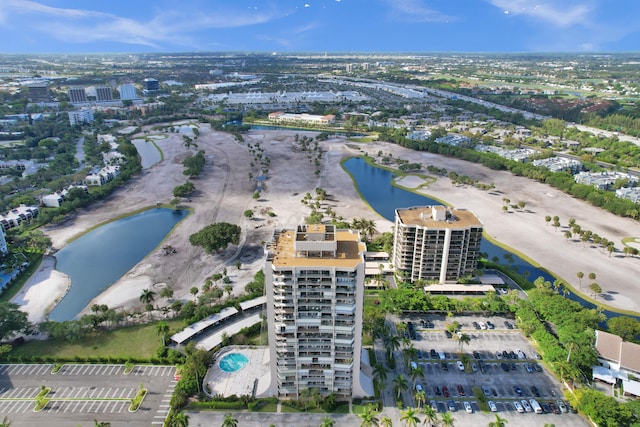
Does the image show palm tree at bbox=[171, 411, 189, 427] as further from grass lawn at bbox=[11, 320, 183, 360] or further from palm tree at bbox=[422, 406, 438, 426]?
palm tree at bbox=[422, 406, 438, 426]

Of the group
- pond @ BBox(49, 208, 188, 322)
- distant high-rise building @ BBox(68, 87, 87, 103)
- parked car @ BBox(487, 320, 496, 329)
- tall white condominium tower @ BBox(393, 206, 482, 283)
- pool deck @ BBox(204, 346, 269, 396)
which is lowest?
pond @ BBox(49, 208, 188, 322)

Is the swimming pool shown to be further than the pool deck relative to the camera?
Yes

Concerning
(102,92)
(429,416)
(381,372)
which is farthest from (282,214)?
(102,92)

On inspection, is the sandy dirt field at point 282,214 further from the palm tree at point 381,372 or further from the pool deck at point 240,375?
the palm tree at point 381,372

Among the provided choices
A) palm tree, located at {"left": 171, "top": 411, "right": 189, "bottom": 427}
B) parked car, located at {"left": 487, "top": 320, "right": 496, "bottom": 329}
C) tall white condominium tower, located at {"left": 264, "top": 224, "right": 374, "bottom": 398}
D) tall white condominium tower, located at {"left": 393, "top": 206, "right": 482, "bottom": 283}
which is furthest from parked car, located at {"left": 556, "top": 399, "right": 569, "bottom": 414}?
palm tree, located at {"left": 171, "top": 411, "right": 189, "bottom": 427}

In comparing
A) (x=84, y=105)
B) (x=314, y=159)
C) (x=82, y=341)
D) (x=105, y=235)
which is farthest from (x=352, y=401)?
(x=84, y=105)

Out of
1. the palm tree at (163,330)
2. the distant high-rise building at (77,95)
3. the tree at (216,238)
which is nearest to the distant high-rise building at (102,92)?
the distant high-rise building at (77,95)
